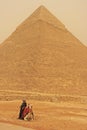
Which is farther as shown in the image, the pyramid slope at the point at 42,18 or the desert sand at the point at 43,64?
the pyramid slope at the point at 42,18

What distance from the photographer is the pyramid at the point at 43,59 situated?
159ft

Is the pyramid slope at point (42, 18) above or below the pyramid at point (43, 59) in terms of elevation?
above

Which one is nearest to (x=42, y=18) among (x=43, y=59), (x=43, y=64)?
(x=43, y=59)

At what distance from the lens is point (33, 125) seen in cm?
1750

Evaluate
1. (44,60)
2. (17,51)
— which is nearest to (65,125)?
(44,60)

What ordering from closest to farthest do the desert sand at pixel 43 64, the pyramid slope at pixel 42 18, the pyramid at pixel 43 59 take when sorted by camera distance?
the desert sand at pixel 43 64
the pyramid at pixel 43 59
the pyramid slope at pixel 42 18

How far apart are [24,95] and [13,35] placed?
90.6ft

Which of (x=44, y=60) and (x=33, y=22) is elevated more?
(x=33, y=22)

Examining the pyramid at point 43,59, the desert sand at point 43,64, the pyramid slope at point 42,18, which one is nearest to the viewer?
the desert sand at point 43,64

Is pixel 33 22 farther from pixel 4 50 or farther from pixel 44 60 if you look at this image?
pixel 44 60

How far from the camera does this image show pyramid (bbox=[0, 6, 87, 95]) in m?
48.5

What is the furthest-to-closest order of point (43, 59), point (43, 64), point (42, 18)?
point (42, 18)
point (43, 59)
point (43, 64)

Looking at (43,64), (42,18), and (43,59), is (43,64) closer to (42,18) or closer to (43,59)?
(43,59)

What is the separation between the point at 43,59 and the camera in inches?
2116
